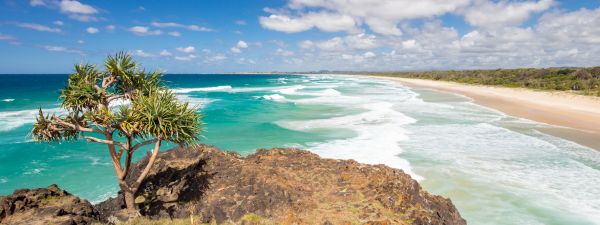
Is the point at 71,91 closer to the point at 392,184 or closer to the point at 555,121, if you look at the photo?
the point at 392,184

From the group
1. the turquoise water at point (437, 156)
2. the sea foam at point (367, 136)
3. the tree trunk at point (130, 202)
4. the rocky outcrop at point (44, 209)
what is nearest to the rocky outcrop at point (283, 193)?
the tree trunk at point (130, 202)

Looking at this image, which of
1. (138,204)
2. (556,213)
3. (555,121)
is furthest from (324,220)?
(555,121)

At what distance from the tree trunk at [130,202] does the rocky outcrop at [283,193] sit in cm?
21

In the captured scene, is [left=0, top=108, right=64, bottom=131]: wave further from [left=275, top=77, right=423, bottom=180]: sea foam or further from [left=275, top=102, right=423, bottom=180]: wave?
[left=275, top=102, right=423, bottom=180]: wave

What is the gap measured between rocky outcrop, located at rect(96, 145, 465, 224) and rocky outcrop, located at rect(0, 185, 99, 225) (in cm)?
66

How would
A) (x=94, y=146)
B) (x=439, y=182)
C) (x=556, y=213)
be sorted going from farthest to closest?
1. (x=94, y=146)
2. (x=439, y=182)
3. (x=556, y=213)

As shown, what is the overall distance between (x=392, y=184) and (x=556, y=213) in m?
5.66

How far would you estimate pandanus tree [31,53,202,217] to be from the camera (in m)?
8.56

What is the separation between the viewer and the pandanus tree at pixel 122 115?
8.56 meters

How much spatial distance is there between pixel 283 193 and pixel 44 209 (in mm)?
5248

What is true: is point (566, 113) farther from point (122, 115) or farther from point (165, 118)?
point (122, 115)

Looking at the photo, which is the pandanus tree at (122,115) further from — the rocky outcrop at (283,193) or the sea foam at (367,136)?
the sea foam at (367,136)

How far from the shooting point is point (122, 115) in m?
8.76

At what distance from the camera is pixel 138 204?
32.0ft
